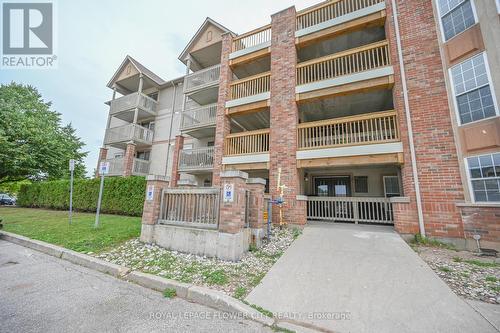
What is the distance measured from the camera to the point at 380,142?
23.9ft

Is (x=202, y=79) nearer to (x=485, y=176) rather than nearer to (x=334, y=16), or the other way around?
(x=334, y=16)

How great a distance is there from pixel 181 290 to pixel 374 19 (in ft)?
38.1

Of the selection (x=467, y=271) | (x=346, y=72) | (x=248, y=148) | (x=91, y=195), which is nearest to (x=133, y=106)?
(x=91, y=195)

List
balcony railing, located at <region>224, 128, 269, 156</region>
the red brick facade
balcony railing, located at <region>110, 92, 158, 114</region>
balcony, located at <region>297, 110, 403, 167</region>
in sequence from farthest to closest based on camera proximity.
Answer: balcony railing, located at <region>110, 92, 158, 114</region> < balcony railing, located at <region>224, 128, 269, 156</region> < balcony, located at <region>297, 110, 403, 167</region> < the red brick facade

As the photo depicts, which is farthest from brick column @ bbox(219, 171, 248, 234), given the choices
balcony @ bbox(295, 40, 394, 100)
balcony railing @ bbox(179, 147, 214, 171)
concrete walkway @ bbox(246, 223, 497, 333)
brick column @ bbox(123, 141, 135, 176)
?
brick column @ bbox(123, 141, 135, 176)

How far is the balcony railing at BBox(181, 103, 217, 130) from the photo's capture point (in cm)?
1220

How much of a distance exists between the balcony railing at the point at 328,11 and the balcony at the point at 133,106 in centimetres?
1277

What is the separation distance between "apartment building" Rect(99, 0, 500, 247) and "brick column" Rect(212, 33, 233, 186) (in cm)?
8

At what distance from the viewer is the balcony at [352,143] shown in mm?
7219

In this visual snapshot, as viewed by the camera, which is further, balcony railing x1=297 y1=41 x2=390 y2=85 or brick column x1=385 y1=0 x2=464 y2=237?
balcony railing x1=297 y1=41 x2=390 y2=85

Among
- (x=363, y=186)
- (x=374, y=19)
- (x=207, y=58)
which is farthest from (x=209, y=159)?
(x=374, y=19)

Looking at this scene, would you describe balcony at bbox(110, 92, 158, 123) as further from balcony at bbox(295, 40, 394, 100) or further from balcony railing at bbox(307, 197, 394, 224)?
balcony railing at bbox(307, 197, 394, 224)

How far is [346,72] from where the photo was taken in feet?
27.7

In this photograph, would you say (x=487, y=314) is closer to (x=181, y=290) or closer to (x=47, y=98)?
(x=181, y=290)
